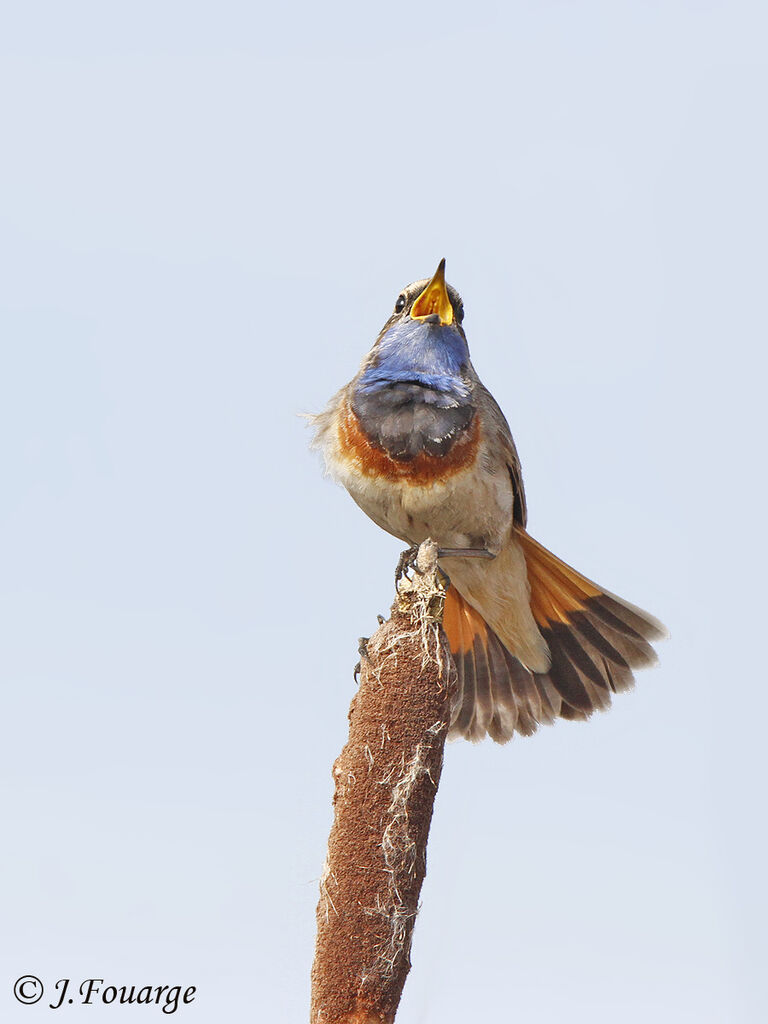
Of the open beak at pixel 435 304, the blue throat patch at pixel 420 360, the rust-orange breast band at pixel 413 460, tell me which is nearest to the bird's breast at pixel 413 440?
the rust-orange breast band at pixel 413 460

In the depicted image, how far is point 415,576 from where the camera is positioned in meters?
3.95

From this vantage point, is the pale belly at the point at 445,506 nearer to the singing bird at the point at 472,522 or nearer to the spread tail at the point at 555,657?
the singing bird at the point at 472,522

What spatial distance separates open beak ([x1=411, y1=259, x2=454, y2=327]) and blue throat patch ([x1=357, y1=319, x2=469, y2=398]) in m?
0.04

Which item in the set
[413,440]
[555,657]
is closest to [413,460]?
[413,440]

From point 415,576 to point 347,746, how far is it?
2.14 feet

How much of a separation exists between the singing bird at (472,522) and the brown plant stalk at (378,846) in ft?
4.72

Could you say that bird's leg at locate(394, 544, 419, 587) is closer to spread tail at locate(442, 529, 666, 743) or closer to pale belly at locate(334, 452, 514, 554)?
pale belly at locate(334, 452, 514, 554)

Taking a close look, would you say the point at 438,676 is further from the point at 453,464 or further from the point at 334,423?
the point at 334,423

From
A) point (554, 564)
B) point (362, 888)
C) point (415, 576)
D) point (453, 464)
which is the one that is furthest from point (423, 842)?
point (554, 564)

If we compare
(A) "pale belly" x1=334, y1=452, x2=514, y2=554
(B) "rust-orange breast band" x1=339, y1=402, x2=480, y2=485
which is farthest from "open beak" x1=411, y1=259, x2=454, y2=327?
(A) "pale belly" x1=334, y1=452, x2=514, y2=554

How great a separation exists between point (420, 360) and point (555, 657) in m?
1.53

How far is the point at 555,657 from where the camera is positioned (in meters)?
5.52

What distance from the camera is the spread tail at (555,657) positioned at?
5402mm

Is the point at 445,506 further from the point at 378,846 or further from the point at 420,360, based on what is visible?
the point at 378,846
